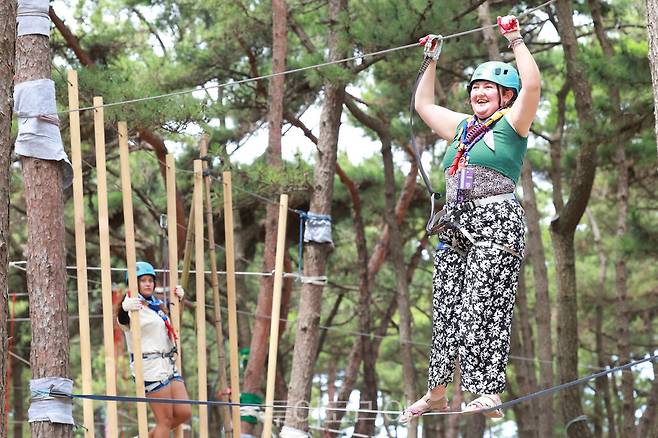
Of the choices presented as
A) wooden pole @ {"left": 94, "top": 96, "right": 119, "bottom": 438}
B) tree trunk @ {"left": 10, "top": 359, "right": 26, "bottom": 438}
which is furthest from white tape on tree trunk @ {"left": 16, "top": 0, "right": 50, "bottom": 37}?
tree trunk @ {"left": 10, "top": 359, "right": 26, "bottom": 438}

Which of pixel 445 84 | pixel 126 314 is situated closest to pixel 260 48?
pixel 445 84

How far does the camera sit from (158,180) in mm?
15344

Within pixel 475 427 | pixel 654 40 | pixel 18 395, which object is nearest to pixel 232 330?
pixel 654 40

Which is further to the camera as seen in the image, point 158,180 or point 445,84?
point 158,180

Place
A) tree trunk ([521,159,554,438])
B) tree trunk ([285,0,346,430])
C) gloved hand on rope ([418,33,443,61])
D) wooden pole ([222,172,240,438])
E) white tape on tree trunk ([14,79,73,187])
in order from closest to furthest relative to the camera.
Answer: gloved hand on rope ([418,33,443,61]), white tape on tree trunk ([14,79,73,187]), wooden pole ([222,172,240,438]), tree trunk ([285,0,346,430]), tree trunk ([521,159,554,438])

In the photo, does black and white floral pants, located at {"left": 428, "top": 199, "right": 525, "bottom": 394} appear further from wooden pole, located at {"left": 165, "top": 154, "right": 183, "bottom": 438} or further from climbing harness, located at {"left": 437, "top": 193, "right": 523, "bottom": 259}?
wooden pole, located at {"left": 165, "top": 154, "right": 183, "bottom": 438}

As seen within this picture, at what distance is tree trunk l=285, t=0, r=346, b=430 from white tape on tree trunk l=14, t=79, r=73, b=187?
385 cm

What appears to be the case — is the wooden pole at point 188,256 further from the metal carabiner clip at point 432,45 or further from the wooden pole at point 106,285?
the metal carabiner clip at point 432,45

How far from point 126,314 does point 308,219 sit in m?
3.54

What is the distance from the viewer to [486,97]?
4.87 meters

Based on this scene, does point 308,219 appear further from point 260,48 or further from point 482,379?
point 482,379

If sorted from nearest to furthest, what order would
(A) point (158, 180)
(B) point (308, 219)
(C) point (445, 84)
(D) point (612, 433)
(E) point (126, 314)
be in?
(E) point (126, 314), (B) point (308, 219), (C) point (445, 84), (A) point (158, 180), (D) point (612, 433)

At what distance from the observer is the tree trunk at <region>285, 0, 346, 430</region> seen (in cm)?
971

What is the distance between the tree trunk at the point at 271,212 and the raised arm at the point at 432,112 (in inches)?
219
